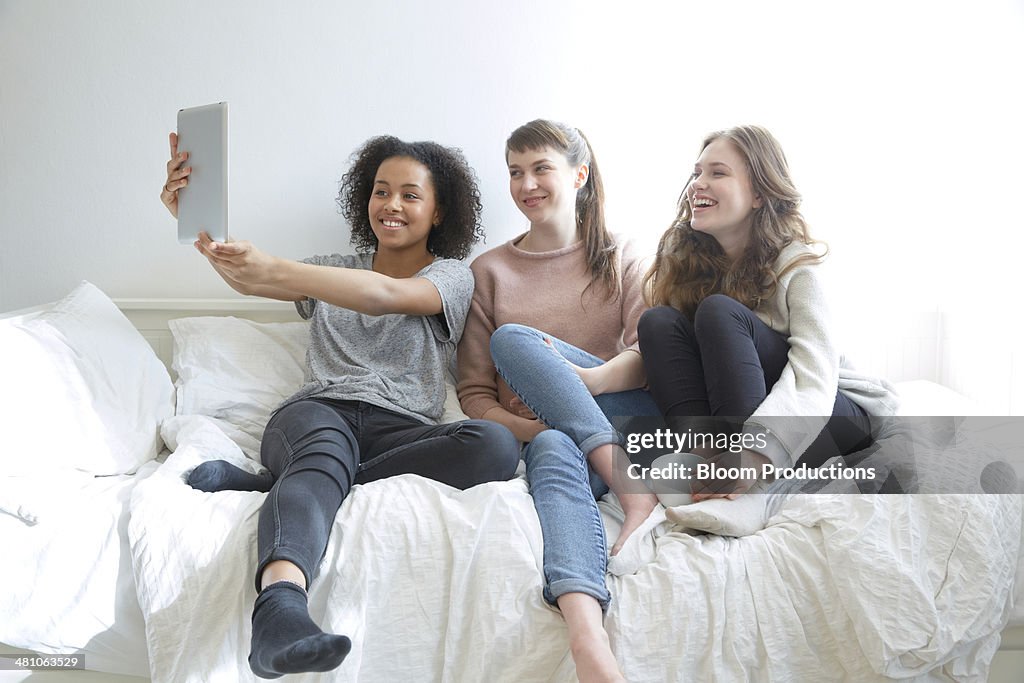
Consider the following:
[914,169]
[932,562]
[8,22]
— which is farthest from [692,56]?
[8,22]

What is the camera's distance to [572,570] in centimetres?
103

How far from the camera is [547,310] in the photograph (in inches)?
64.7

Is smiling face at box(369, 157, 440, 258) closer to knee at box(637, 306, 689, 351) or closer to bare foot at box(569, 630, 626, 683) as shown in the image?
knee at box(637, 306, 689, 351)

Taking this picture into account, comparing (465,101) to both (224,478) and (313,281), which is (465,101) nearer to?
(313,281)

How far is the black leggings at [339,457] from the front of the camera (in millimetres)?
1043

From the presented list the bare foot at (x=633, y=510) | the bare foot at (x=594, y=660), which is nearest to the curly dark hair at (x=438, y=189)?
the bare foot at (x=633, y=510)

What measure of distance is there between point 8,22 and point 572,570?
176 centimetres

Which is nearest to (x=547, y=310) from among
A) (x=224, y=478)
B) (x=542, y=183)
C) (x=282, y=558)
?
Result: (x=542, y=183)

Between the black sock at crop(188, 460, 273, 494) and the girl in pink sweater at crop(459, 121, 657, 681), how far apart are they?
0.42m

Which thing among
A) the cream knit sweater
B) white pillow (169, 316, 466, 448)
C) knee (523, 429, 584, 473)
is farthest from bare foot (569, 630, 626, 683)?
white pillow (169, 316, 466, 448)

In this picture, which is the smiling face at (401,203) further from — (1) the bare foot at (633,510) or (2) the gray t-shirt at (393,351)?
(1) the bare foot at (633,510)

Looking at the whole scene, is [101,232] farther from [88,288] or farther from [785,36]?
[785,36]

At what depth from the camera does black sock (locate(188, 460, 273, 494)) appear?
3.99 ft

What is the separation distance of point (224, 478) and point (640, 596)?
634 mm
